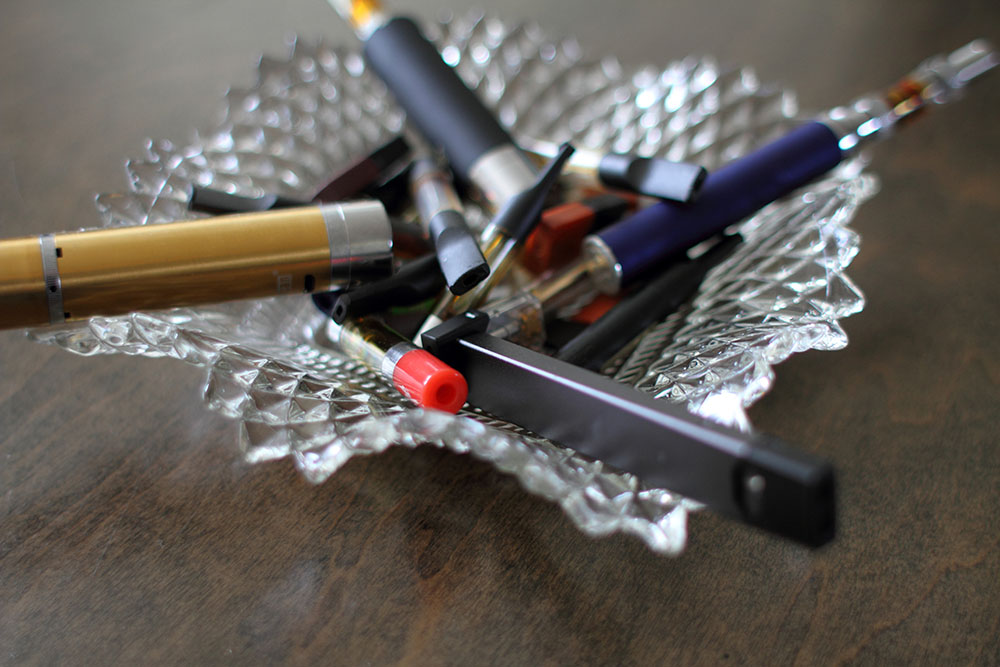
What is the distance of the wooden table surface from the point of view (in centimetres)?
25

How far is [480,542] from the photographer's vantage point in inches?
11.1

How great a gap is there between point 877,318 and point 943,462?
10 cm

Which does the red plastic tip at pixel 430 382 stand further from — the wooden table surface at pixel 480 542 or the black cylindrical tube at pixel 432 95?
the black cylindrical tube at pixel 432 95

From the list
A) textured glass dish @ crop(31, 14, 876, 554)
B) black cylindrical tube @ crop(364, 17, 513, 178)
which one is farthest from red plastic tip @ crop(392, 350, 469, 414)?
black cylindrical tube @ crop(364, 17, 513, 178)

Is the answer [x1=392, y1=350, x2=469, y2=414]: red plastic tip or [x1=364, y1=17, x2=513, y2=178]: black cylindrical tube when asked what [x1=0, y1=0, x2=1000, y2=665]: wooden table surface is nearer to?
[x1=392, y1=350, x2=469, y2=414]: red plastic tip

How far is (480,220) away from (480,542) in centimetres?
21

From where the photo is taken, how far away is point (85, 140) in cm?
51

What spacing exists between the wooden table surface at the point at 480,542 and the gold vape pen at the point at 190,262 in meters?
0.05

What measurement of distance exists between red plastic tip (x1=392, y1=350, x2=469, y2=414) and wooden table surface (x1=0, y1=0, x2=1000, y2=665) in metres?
0.03

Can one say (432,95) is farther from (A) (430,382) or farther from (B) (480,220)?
(A) (430,382)

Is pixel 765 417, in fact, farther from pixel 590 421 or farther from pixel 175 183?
pixel 175 183

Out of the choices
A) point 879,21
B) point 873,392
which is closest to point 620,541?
point 873,392

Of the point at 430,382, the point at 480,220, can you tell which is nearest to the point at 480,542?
the point at 430,382

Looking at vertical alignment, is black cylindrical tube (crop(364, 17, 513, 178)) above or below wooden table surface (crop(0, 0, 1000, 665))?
above
